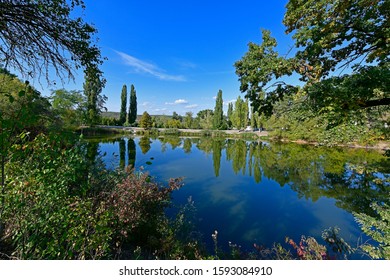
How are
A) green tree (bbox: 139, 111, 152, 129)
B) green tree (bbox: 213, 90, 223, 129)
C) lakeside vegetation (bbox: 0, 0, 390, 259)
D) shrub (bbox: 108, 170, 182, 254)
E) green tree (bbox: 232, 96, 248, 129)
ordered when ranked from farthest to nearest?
green tree (bbox: 232, 96, 248, 129) → green tree (bbox: 213, 90, 223, 129) → green tree (bbox: 139, 111, 152, 129) → shrub (bbox: 108, 170, 182, 254) → lakeside vegetation (bbox: 0, 0, 390, 259)

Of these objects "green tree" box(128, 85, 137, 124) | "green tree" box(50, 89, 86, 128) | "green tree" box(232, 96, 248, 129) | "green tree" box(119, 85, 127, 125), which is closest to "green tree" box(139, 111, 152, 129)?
"green tree" box(128, 85, 137, 124)

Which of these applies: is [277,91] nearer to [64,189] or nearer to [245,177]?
[64,189]

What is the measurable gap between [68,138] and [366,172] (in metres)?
13.0

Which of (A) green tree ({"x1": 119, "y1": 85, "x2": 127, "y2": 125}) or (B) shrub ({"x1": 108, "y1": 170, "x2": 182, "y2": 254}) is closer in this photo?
(B) shrub ({"x1": 108, "y1": 170, "x2": 182, "y2": 254})

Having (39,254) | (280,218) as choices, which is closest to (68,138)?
(39,254)

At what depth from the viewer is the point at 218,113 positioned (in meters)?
41.3

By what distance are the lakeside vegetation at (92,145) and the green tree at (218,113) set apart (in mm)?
36168

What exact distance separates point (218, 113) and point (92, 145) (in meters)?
38.9

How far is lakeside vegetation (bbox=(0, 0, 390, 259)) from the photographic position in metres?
1.50

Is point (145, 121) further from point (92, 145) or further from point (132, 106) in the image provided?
point (92, 145)

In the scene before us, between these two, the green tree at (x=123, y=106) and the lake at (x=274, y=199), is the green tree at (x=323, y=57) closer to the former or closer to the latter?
the lake at (x=274, y=199)

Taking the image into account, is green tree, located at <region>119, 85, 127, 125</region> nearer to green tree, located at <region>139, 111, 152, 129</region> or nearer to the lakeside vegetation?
green tree, located at <region>139, 111, 152, 129</region>

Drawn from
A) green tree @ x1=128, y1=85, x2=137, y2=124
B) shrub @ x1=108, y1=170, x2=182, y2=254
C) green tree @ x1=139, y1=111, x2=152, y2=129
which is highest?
green tree @ x1=128, y1=85, x2=137, y2=124

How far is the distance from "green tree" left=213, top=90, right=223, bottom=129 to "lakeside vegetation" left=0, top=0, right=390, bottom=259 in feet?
119
